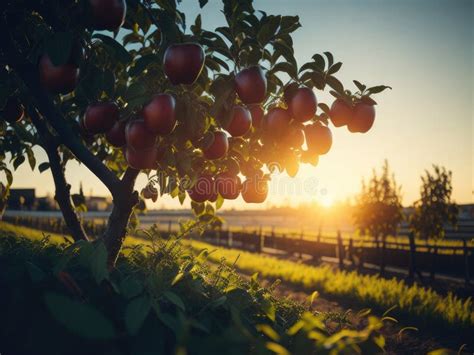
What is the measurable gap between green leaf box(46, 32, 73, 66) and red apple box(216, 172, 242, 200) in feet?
3.55

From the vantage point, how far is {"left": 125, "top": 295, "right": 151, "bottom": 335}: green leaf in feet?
2.16

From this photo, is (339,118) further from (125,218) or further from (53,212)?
(53,212)

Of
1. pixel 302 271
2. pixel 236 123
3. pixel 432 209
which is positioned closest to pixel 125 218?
pixel 236 123

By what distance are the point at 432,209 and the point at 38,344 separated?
21219mm

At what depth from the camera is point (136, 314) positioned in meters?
0.69

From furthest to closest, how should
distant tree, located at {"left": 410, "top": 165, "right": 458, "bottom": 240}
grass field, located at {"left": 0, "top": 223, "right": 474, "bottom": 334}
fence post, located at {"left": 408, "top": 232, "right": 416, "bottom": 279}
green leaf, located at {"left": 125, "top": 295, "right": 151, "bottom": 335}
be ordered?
distant tree, located at {"left": 410, "top": 165, "right": 458, "bottom": 240} → fence post, located at {"left": 408, "top": 232, "right": 416, "bottom": 279} → grass field, located at {"left": 0, "top": 223, "right": 474, "bottom": 334} → green leaf, located at {"left": 125, "top": 295, "right": 151, "bottom": 335}

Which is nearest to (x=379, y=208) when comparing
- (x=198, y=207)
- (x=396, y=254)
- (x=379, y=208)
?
(x=379, y=208)

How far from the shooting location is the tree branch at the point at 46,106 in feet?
4.66

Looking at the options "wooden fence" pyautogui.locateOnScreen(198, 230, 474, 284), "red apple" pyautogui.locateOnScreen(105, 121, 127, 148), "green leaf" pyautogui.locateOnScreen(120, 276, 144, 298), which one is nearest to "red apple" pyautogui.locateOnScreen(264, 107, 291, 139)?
"red apple" pyautogui.locateOnScreen(105, 121, 127, 148)

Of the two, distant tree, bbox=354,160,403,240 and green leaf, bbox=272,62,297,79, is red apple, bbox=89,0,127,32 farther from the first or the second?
distant tree, bbox=354,160,403,240

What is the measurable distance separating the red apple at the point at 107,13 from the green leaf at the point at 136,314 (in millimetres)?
1060

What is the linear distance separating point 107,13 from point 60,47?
227 mm

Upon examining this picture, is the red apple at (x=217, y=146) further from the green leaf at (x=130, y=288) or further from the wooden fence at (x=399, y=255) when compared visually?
the wooden fence at (x=399, y=255)

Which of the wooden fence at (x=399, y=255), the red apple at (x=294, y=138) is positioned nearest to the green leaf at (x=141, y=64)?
the red apple at (x=294, y=138)
